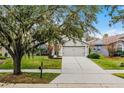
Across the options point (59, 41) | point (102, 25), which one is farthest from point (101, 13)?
point (59, 41)

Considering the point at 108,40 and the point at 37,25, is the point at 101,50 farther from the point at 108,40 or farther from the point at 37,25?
the point at 37,25

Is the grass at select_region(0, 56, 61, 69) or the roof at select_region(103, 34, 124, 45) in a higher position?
the roof at select_region(103, 34, 124, 45)

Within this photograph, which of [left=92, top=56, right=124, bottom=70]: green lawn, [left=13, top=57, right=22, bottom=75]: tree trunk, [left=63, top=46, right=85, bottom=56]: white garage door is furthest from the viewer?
[left=63, top=46, right=85, bottom=56]: white garage door

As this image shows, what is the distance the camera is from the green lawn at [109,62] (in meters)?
13.5

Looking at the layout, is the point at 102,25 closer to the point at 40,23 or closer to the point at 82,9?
the point at 82,9

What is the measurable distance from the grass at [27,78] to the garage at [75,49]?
114cm

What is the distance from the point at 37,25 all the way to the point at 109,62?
11.1 ft

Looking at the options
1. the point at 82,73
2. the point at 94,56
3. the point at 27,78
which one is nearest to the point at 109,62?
the point at 94,56

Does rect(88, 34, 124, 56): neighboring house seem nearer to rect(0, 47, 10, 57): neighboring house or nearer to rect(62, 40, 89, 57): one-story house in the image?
rect(62, 40, 89, 57): one-story house

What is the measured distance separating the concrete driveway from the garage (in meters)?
0.20

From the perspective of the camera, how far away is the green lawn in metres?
13.5

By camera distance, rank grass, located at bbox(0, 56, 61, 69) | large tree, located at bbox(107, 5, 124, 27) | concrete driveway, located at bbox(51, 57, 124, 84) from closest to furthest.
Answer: large tree, located at bbox(107, 5, 124, 27), concrete driveway, located at bbox(51, 57, 124, 84), grass, located at bbox(0, 56, 61, 69)

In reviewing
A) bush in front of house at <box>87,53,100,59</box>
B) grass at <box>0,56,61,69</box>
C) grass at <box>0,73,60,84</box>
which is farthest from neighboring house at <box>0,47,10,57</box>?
bush in front of house at <box>87,53,100,59</box>

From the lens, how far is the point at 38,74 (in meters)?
13.1
